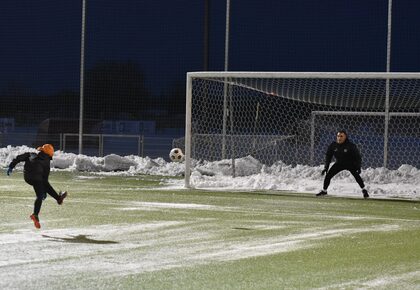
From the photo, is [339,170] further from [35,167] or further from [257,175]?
[35,167]

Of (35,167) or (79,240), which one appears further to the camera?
(35,167)

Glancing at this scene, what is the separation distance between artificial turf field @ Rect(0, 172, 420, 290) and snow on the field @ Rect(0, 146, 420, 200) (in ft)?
9.25

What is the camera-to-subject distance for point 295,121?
84.9 feet

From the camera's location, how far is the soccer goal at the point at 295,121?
78.4 feet

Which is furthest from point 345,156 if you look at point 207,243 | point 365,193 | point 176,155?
point 207,243

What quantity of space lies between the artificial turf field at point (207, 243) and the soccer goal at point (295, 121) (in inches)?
226

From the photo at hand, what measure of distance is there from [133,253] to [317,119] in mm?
16866

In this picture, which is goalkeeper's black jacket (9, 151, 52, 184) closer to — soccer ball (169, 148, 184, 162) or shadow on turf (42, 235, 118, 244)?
shadow on turf (42, 235, 118, 244)

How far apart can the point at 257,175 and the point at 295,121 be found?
326cm

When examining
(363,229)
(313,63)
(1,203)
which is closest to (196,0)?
(313,63)

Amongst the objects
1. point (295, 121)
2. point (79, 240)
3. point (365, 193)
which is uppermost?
point (295, 121)

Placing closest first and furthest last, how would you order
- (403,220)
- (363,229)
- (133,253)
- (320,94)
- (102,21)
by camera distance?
(133,253), (363,229), (403,220), (320,94), (102,21)

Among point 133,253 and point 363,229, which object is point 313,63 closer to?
point 363,229

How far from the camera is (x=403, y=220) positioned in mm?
14703
